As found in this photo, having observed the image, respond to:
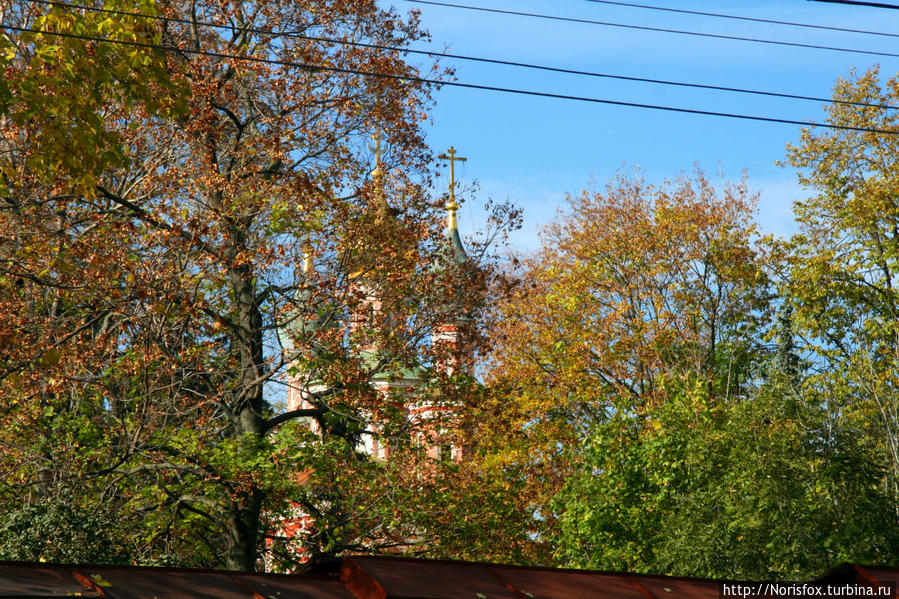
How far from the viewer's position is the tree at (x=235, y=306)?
52.7 feet

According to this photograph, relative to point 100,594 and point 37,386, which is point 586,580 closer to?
point 100,594

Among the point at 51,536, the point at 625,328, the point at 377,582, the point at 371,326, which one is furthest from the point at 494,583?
the point at 625,328

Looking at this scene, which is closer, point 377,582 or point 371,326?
point 377,582

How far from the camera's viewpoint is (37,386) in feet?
53.7

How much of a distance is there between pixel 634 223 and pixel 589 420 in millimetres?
8200

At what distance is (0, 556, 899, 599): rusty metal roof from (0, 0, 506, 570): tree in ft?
21.3

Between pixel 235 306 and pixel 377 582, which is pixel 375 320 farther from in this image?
pixel 377 582

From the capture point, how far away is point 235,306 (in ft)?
63.1

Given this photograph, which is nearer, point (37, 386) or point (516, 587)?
point (516, 587)

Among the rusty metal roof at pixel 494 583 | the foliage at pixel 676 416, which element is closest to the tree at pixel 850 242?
the foliage at pixel 676 416

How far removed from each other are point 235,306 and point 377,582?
36.2 feet

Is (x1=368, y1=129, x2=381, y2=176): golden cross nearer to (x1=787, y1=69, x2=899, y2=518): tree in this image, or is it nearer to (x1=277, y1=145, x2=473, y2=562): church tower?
(x1=277, y1=145, x2=473, y2=562): church tower

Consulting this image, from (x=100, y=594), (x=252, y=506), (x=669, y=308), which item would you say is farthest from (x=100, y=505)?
(x=669, y=308)

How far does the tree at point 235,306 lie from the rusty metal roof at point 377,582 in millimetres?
6504
